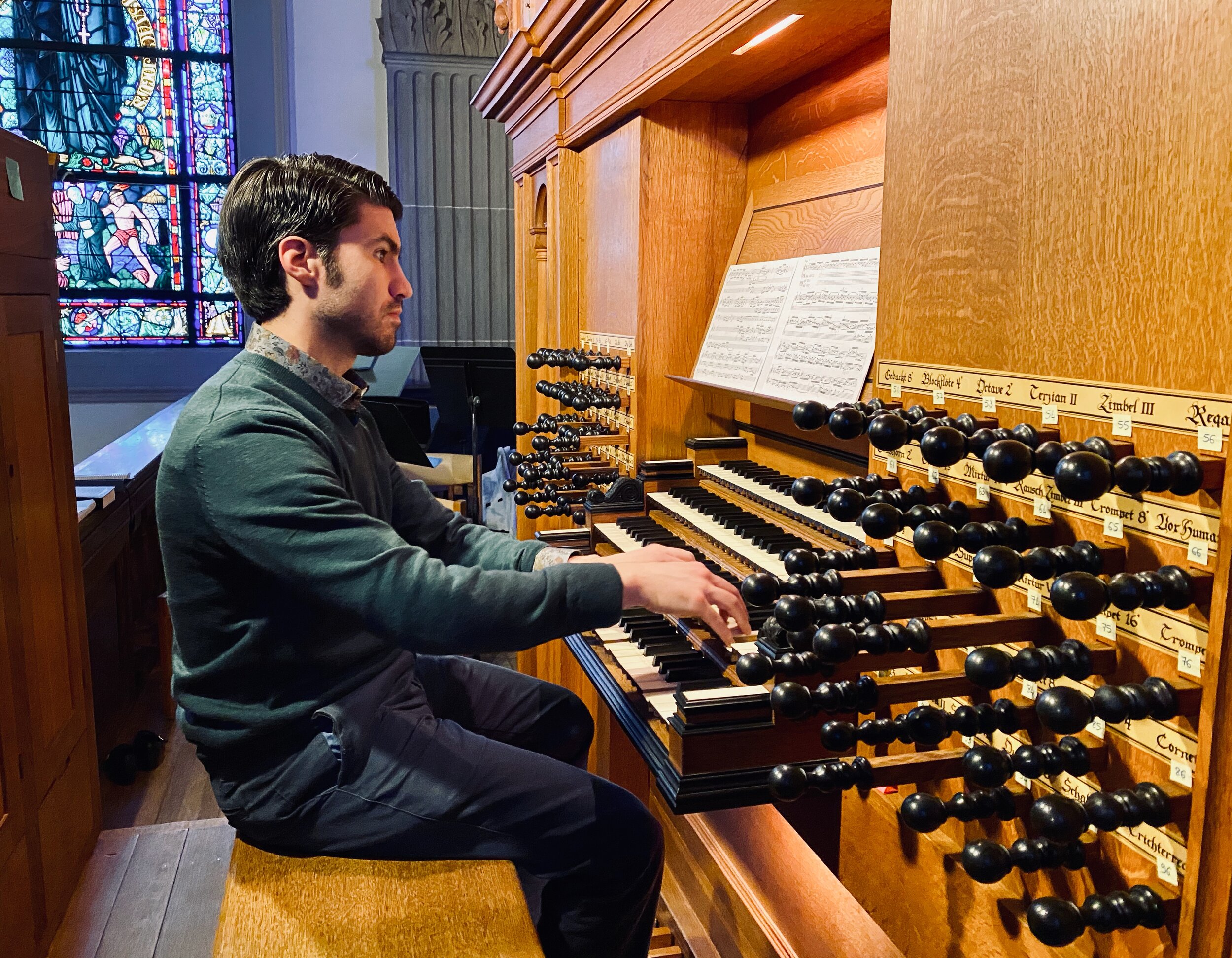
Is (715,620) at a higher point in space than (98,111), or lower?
lower

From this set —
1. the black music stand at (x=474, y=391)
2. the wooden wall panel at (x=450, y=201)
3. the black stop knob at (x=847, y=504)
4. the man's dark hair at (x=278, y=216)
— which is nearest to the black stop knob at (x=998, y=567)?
the black stop knob at (x=847, y=504)

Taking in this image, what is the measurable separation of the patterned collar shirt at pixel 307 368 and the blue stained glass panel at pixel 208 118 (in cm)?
638

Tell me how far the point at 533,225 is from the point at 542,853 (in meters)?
3.12

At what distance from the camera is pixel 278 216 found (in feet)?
5.76

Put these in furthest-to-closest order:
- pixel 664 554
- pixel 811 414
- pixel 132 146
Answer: pixel 132 146 < pixel 664 554 < pixel 811 414

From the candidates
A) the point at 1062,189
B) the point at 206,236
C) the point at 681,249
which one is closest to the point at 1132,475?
the point at 1062,189

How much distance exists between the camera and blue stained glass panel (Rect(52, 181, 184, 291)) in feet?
23.2

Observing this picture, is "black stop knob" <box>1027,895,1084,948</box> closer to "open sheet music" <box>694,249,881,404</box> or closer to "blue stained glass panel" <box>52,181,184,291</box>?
"open sheet music" <box>694,249,881,404</box>

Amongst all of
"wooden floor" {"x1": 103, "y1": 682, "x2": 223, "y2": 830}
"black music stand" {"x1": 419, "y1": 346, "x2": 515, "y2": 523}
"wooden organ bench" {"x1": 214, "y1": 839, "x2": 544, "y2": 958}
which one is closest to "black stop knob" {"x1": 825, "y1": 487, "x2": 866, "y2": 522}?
"wooden organ bench" {"x1": 214, "y1": 839, "x2": 544, "y2": 958}


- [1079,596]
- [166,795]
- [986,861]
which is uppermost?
[1079,596]

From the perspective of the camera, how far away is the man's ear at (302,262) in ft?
5.72

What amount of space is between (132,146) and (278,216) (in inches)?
255

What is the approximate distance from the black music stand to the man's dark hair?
14.5ft

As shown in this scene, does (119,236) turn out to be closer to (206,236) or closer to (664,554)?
(206,236)
